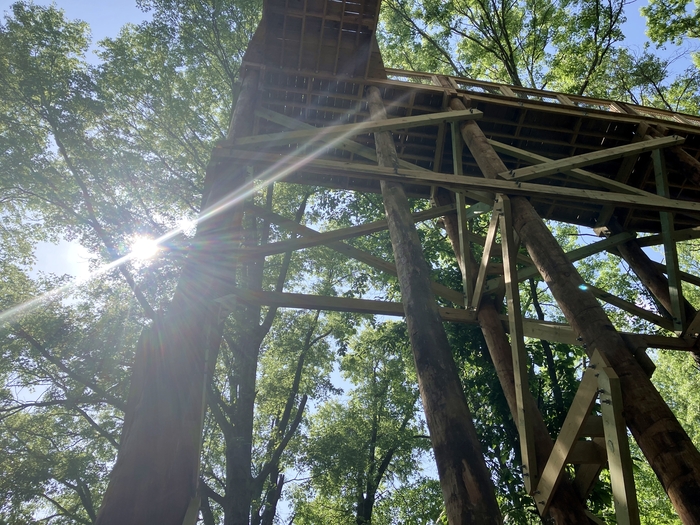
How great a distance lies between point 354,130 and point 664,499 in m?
24.5

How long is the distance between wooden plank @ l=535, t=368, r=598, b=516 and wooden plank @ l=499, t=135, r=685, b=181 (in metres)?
2.64

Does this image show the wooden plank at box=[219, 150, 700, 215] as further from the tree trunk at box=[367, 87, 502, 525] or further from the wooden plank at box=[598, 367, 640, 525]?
the wooden plank at box=[598, 367, 640, 525]

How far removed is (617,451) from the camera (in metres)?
2.83

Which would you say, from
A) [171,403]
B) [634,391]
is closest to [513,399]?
[634,391]

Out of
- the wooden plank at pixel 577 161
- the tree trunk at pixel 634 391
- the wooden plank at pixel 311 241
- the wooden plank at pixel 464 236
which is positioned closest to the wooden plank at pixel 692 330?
the wooden plank at pixel 577 161

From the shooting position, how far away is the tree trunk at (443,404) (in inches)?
85.5

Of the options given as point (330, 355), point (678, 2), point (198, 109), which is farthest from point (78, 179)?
point (678, 2)

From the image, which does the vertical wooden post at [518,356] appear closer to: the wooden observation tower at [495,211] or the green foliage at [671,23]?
the wooden observation tower at [495,211]

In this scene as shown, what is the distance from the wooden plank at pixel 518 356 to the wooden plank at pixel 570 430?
153mm

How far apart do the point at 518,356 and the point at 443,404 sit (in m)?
1.63

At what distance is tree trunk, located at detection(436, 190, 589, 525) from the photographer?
3809 millimetres

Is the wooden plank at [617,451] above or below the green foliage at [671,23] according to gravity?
below

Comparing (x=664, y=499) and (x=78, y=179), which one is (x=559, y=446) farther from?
(x=664, y=499)

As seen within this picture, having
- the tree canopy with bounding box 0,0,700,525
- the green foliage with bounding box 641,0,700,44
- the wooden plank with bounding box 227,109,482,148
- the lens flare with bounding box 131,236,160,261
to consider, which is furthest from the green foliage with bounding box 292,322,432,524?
the green foliage with bounding box 641,0,700,44
